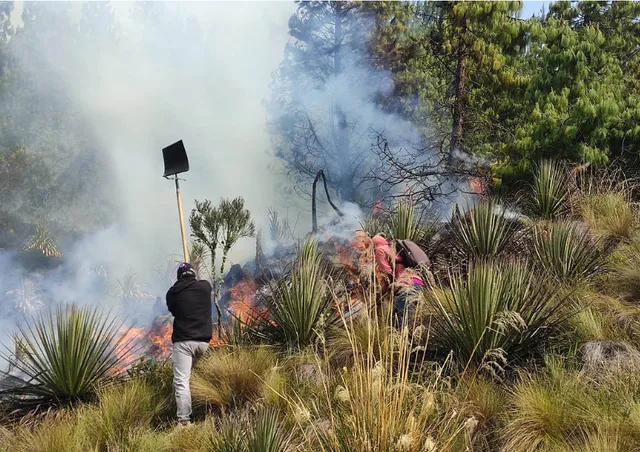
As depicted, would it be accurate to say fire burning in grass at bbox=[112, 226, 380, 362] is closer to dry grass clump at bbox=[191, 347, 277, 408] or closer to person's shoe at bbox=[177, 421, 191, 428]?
dry grass clump at bbox=[191, 347, 277, 408]

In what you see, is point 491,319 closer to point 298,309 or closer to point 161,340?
point 298,309

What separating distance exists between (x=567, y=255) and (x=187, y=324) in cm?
397

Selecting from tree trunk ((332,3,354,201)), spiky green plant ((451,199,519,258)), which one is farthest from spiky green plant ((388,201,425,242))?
tree trunk ((332,3,354,201))

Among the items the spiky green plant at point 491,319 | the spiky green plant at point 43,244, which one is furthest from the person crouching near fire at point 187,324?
the spiky green plant at point 43,244

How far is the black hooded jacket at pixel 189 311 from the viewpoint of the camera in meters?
5.12

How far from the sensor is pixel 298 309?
18.8 feet

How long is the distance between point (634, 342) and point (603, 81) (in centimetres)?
627

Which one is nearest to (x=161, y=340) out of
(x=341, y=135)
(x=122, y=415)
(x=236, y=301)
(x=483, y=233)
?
(x=236, y=301)

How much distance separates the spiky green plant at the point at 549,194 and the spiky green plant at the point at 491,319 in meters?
3.81

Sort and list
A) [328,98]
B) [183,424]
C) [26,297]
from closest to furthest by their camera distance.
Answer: [183,424], [26,297], [328,98]

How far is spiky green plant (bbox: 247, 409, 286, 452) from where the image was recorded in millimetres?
3479

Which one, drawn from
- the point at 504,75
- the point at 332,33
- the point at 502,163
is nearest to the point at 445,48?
the point at 504,75

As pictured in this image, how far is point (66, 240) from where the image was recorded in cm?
1955

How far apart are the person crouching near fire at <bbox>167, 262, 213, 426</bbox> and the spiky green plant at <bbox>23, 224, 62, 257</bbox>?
1474cm
